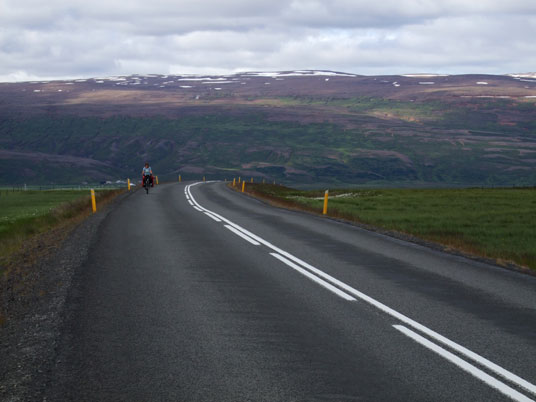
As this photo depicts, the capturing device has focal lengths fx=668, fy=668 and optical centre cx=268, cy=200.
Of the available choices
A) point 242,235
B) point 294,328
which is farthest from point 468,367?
point 242,235

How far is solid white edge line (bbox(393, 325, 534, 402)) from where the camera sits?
17.6ft

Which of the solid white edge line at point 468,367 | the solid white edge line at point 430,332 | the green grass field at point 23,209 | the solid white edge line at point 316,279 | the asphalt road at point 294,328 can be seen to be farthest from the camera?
the green grass field at point 23,209

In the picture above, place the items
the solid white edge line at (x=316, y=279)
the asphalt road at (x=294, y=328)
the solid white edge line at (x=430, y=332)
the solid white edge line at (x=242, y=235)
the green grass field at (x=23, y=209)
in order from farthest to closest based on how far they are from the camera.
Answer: the green grass field at (x=23, y=209) → the solid white edge line at (x=242, y=235) → the solid white edge line at (x=316, y=279) → the solid white edge line at (x=430, y=332) → the asphalt road at (x=294, y=328)

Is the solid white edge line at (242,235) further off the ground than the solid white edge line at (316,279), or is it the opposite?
the solid white edge line at (316,279)

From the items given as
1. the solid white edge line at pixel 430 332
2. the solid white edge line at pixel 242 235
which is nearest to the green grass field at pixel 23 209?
the solid white edge line at pixel 242 235

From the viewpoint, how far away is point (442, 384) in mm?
5645

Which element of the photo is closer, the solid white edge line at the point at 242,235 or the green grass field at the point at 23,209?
the solid white edge line at the point at 242,235

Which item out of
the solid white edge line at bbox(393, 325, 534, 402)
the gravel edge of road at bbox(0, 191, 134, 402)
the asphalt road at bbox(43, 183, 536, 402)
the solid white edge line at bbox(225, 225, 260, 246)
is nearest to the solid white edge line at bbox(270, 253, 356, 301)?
the asphalt road at bbox(43, 183, 536, 402)

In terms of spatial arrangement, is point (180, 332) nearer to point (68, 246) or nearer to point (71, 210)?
point (68, 246)

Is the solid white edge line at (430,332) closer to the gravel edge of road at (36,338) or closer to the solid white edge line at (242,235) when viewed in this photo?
the solid white edge line at (242,235)

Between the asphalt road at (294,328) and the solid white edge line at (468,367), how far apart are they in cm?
2

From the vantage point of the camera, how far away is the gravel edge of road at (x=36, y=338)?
18.7ft

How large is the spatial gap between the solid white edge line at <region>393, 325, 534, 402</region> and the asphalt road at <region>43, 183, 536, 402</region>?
0.02 meters

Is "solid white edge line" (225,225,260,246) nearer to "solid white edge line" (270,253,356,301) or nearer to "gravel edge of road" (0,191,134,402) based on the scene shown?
"solid white edge line" (270,253,356,301)
